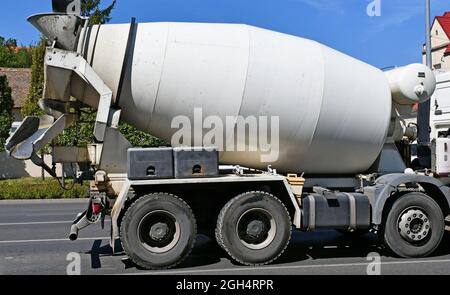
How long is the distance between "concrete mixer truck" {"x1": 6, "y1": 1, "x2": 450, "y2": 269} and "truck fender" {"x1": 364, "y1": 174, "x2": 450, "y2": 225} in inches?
0.7

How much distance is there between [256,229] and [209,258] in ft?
3.47

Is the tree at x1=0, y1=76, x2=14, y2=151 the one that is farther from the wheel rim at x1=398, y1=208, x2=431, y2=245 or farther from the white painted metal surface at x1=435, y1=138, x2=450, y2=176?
the wheel rim at x1=398, y1=208, x2=431, y2=245

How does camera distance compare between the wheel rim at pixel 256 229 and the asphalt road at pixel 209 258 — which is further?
the wheel rim at pixel 256 229

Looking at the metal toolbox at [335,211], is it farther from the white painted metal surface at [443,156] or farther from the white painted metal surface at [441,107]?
the white painted metal surface at [441,107]

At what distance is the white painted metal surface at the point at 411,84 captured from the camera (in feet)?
29.5

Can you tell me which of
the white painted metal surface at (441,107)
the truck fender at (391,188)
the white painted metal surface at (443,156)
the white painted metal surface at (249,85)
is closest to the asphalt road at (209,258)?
the truck fender at (391,188)

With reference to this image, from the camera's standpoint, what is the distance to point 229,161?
859 centimetres

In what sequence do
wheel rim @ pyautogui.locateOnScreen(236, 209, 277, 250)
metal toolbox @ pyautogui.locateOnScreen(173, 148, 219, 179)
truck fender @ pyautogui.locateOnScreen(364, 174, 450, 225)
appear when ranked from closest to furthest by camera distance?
metal toolbox @ pyautogui.locateOnScreen(173, 148, 219, 179) → wheel rim @ pyautogui.locateOnScreen(236, 209, 277, 250) → truck fender @ pyautogui.locateOnScreen(364, 174, 450, 225)

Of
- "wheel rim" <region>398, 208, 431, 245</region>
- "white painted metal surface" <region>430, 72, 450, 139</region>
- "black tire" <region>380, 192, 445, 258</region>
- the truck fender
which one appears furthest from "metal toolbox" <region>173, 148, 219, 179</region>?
"white painted metal surface" <region>430, 72, 450, 139</region>

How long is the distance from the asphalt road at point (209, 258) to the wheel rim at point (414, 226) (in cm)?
32

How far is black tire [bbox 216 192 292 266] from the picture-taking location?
306 inches

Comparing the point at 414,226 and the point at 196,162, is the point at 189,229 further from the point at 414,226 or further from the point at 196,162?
the point at 414,226

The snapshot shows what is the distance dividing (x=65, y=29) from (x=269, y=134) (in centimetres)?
321
